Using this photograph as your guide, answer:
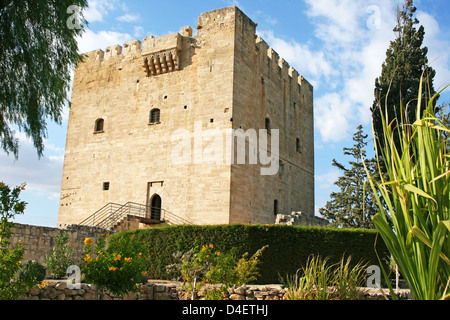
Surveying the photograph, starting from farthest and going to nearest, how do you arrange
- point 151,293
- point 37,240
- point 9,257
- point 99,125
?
point 99,125 < point 37,240 < point 151,293 < point 9,257

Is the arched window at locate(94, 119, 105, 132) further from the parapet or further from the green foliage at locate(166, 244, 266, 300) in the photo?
the green foliage at locate(166, 244, 266, 300)

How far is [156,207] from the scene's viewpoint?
57.8 feet

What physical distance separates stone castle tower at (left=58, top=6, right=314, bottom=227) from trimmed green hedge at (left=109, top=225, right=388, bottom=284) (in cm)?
377

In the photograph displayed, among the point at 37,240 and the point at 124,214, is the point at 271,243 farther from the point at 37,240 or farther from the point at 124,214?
the point at 124,214

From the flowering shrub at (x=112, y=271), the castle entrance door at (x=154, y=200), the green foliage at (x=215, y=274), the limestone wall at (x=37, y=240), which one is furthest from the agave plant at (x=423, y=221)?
the castle entrance door at (x=154, y=200)

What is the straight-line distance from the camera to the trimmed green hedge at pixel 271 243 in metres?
11.4

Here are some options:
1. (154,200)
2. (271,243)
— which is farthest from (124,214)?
(271,243)

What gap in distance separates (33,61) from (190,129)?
8.74 m

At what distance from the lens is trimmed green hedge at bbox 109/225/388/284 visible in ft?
37.3

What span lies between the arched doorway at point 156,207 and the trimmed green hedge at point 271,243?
4990 mm

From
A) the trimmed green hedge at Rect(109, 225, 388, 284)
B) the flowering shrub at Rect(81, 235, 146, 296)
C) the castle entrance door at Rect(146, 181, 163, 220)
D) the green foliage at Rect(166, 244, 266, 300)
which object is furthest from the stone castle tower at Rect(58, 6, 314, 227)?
the flowering shrub at Rect(81, 235, 146, 296)

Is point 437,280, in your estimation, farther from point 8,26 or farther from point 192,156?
point 192,156

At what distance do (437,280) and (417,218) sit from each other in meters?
0.46
